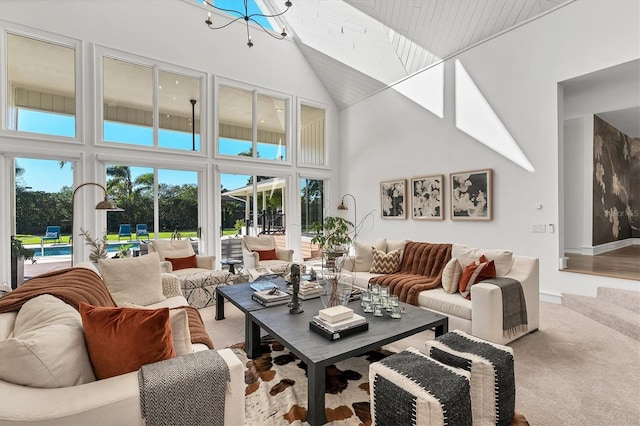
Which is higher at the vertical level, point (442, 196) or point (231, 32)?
point (231, 32)

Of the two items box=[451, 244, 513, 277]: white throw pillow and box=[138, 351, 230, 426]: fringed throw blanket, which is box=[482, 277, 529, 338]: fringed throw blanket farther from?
box=[138, 351, 230, 426]: fringed throw blanket

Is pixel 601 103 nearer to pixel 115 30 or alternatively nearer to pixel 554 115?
pixel 554 115

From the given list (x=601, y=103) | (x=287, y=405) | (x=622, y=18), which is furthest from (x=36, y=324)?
(x=601, y=103)

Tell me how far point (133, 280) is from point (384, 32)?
595cm

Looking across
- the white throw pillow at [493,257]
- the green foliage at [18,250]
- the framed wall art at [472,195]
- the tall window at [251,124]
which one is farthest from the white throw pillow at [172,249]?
the framed wall art at [472,195]

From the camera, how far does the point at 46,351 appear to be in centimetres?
120

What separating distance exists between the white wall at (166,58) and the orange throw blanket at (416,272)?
3.65 m

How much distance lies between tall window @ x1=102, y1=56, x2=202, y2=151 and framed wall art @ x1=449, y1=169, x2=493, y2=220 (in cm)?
501

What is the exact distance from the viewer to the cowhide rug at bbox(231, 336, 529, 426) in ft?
6.21

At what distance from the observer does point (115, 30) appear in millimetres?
5316

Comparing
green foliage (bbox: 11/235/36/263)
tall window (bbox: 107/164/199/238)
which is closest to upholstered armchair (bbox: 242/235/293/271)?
tall window (bbox: 107/164/199/238)

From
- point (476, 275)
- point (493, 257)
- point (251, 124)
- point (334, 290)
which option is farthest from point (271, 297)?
point (251, 124)

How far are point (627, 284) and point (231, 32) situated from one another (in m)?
7.76

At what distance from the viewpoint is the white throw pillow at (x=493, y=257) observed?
3.23 meters
